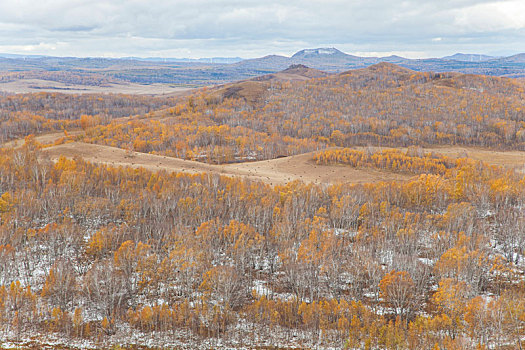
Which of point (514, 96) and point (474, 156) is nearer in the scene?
point (474, 156)

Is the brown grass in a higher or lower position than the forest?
higher

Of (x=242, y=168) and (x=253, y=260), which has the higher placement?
(x=242, y=168)

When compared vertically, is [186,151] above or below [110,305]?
above

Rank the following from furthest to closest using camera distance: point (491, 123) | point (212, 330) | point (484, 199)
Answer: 1. point (491, 123)
2. point (484, 199)
3. point (212, 330)

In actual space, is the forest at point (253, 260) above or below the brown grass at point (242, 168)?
below

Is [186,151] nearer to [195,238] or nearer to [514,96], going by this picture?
[195,238]

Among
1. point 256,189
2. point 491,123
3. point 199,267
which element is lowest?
point 199,267

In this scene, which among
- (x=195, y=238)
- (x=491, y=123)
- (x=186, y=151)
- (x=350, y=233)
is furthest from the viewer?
(x=491, y=123)

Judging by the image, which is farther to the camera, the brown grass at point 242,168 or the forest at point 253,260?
the brown grass at point 242,168

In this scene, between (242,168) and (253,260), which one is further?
(242,168)

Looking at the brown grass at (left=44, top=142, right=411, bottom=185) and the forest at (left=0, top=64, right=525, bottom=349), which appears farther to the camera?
the brown grass at (left=44, top=142, right=411, bottom=185)

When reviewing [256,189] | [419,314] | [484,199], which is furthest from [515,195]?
[256,189]
